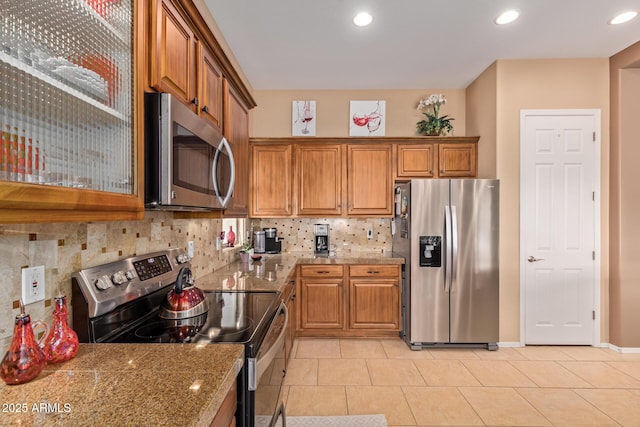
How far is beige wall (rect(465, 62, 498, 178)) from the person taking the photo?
325cm

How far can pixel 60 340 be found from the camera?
0.98m

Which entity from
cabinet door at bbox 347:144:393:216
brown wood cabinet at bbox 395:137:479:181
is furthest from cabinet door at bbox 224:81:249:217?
brown wood cabinet at bbox 395:137:479:181

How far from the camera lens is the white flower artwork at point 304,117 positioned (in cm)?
390

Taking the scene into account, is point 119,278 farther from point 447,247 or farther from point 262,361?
point 447,247

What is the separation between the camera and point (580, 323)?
3.15 meters

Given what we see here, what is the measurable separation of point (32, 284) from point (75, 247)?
0.21m

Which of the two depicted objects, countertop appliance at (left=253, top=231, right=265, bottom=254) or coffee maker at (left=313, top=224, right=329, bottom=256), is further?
coffee maker at (left=313, top=224, right=329, bottom=256)

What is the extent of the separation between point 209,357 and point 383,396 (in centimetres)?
179

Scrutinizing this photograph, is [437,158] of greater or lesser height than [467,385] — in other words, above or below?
above

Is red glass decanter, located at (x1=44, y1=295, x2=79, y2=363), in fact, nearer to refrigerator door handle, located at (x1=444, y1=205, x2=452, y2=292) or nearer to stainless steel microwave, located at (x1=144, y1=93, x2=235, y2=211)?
stainless steel microwave, located at (x1=144, y1=93, x2=235, y2=211)

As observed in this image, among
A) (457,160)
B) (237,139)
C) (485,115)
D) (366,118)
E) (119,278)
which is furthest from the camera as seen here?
(366,118)

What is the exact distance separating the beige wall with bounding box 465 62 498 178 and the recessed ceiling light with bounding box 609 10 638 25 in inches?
34.5

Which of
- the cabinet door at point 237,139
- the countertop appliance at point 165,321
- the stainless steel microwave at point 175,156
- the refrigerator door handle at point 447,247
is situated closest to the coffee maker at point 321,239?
the refrigerator door handle at point 447,247

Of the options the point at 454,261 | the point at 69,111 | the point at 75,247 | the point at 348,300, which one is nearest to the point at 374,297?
the point at 348,300
